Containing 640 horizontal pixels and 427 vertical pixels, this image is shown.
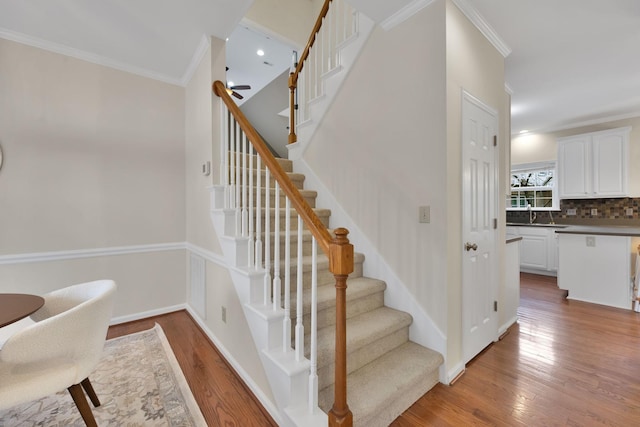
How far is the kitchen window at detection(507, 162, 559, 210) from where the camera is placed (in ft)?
17.8

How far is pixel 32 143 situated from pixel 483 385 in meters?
4.21

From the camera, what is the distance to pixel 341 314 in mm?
1262

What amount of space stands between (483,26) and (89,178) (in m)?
3.90

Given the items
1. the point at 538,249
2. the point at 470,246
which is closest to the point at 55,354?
the point at 470,246

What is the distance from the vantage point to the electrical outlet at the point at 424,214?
1985mm

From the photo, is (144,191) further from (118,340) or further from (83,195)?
(118,340)

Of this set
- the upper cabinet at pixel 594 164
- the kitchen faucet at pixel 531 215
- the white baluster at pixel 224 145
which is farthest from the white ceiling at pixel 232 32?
the kitchen faucet at pixel 531 215

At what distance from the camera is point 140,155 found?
9.89ft

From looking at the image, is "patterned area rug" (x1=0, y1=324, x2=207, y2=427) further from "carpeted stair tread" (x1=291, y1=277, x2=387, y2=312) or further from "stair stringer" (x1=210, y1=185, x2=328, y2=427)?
"carpeted stair tread" (x1=291, y1=277, x2=387, y2=312)

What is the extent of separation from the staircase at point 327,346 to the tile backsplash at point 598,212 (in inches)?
201

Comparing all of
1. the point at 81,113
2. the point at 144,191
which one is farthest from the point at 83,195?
the point at 81,113

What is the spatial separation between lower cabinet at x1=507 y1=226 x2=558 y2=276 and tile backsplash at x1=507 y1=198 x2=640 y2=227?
2.14 feet

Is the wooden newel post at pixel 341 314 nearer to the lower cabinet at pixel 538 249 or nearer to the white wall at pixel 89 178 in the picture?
the white wall at pixel 89 178

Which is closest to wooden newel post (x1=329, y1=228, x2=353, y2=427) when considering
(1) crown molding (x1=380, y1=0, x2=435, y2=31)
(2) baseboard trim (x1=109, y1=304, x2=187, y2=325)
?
(1) crown molding (x1=380, y1=0, x2=435, y2=31)
